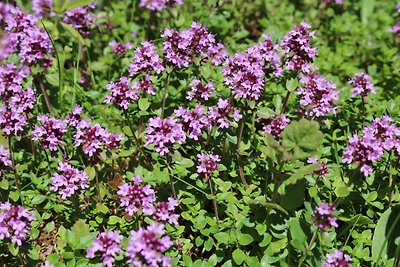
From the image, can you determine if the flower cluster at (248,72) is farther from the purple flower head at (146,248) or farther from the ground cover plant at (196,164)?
the purple flower head at (146,248)

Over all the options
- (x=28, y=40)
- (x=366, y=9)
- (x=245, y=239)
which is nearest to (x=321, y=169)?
(x=245, y=239)

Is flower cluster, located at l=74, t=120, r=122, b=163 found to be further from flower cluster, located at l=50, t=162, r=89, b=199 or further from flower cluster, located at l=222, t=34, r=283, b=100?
flower cluster, located at l=222, t=34, r=283, b=100

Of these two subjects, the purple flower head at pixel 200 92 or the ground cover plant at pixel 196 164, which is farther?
the purple flower head at pixel 200 92

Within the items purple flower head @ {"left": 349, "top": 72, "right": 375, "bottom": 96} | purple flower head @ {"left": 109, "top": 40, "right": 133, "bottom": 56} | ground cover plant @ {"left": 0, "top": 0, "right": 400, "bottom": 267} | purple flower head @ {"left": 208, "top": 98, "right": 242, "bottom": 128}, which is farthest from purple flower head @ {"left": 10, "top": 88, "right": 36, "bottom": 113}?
purple flower head @ {"left": 349, "top": 72, "right": 375, "bottom": 96}

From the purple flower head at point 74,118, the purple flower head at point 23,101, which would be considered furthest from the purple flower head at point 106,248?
the purple flower head at point 23,101

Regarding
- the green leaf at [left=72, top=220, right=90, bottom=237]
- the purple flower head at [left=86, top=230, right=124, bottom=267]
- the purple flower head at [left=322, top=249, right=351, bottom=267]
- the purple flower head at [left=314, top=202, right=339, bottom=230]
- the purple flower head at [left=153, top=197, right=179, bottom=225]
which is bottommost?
the green leaf at [left=72, top=220, right=90, bottom=237]

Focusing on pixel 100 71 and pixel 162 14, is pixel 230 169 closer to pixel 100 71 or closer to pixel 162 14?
pixel 100 71
